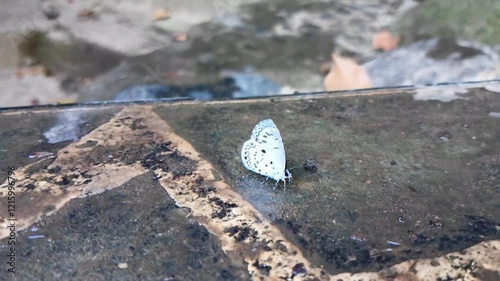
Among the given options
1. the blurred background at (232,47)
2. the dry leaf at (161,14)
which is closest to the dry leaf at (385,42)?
the blurred background at (232,47)

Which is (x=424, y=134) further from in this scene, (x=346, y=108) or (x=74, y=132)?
(x=74, y=132)

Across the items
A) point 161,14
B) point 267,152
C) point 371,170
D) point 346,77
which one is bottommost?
point 346,77

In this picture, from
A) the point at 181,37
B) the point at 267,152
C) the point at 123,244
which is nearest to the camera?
the point at 123,244

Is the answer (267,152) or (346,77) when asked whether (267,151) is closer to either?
(267,152)

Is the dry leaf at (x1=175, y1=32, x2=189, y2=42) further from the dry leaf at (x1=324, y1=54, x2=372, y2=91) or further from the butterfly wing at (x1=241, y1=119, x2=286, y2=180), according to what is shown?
the butterfly wing at (x1=241, y1=119, x2=286, y2=180)

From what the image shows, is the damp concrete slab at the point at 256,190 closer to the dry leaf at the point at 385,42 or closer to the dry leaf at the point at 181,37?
the dry leaf at the point at 385,42

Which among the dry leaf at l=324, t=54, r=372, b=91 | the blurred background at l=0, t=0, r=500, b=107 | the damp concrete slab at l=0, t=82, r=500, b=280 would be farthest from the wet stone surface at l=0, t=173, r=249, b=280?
the dry leaf at l=324, t=54, r=372, b=91

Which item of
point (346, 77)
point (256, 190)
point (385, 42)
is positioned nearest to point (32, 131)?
point (256, 190)
